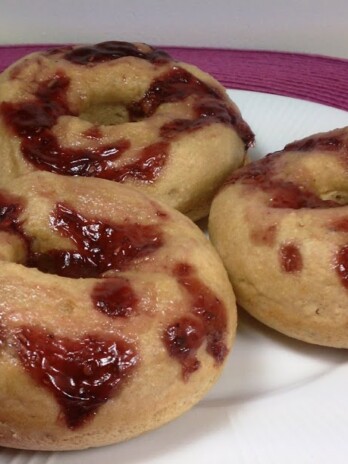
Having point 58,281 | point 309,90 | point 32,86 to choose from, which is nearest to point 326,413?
point 58,281

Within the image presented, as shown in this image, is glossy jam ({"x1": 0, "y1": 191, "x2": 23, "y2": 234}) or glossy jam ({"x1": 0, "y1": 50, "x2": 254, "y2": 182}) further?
glossy jam ({"x1": 0, "y1": 50, "x2": 254, "y2": 182})

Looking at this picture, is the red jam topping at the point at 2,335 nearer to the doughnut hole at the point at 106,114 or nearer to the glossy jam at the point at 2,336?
the glossy jam at the point at 2,336

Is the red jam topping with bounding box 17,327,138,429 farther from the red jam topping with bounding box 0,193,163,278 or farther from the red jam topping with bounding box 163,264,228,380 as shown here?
the red jam topping with bounding box 0,193,163,278

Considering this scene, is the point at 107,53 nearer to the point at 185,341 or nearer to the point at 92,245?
the point at 92,245

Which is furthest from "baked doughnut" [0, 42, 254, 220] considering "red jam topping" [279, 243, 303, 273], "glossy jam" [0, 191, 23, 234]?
"red jam topping" [279, 243, 303, 273]

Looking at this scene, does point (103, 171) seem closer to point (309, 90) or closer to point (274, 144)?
point (274, 144)

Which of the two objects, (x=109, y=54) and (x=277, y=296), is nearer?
(x=277, y=296)

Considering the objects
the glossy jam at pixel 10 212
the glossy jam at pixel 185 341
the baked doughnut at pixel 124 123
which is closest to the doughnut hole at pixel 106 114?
the baked doughnut at pixel 124 123

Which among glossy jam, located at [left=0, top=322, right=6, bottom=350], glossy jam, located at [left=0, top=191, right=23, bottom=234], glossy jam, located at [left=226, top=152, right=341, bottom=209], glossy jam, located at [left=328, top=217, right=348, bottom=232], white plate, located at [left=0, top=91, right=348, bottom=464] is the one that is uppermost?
glossy jam, located at [left=328, top=217, right=348, bottom=232]
